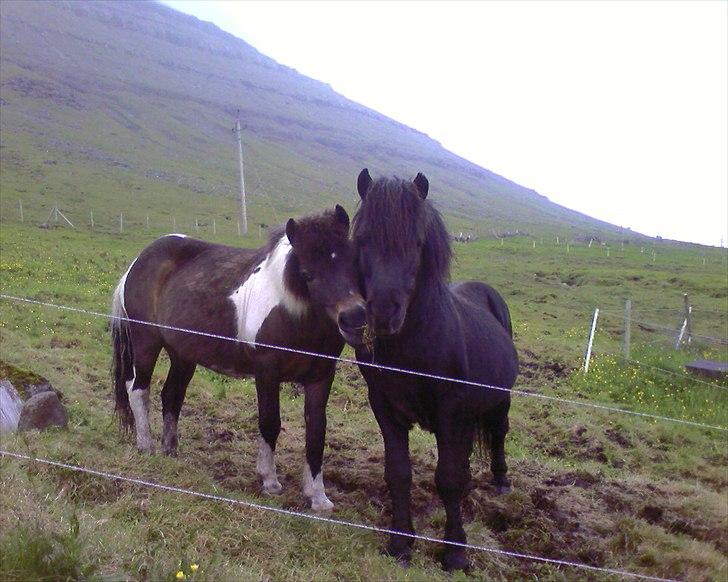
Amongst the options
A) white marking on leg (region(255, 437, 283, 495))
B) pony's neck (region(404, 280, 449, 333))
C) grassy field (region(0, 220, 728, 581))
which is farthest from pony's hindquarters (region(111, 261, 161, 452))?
pony's neck (region(404, 280, 449, 333))

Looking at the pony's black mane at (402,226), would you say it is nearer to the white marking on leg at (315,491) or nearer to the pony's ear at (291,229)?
the pony's ear at (291,229)

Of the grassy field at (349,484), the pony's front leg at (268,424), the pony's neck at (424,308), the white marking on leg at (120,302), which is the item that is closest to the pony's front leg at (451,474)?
the grassy field at (349,484)

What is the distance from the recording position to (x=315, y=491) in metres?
5.18

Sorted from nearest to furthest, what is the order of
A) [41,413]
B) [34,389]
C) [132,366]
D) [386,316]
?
[386,316]
[41,413]
[34,389]
[132,366]

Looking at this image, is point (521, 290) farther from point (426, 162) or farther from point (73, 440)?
point (426, 162)

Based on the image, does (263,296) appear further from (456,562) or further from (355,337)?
(456,562)

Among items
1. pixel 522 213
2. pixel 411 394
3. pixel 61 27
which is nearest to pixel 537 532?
pixel 411 394

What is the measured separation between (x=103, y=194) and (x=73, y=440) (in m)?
47.7

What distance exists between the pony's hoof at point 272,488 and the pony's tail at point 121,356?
1869mm

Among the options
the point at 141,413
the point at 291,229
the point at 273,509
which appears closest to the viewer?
the point at 273,509

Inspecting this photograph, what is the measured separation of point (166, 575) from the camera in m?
3.11

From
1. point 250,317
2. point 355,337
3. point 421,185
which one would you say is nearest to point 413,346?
point 355,337

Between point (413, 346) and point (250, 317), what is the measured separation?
1.74 metres

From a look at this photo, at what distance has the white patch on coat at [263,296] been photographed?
16.9 ft
